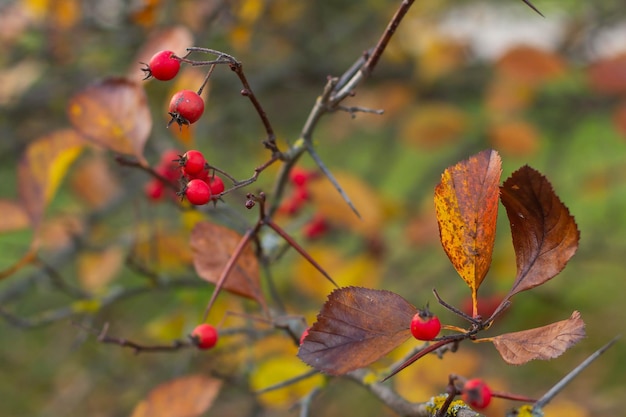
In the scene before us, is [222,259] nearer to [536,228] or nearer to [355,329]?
[355,329]

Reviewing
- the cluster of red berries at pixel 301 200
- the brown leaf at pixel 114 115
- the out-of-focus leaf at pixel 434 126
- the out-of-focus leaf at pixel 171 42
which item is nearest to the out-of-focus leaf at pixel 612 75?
the out-of-focus leaf at pixel 434 126

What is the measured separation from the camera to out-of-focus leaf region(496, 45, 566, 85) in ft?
8.09

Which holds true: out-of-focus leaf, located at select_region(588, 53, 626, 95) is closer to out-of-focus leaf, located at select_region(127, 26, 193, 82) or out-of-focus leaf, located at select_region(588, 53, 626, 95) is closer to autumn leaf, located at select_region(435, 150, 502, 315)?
out-of-focus leaf, located at select_region(127, 26, 193, 82)

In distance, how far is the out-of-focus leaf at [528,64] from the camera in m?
2.47

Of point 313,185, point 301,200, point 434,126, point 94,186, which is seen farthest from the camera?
point 434,126

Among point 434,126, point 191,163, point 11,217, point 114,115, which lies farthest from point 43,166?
point 434,126

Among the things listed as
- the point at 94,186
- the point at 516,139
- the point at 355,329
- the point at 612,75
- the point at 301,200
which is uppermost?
the point at 612,75

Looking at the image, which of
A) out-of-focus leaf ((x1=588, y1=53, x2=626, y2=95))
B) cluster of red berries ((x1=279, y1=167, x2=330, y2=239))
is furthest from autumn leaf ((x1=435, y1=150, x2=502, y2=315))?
out-of-focus leaf ((x1=588, y1=53, x2=626, y2=95))

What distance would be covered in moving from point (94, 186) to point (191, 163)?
1773 mm

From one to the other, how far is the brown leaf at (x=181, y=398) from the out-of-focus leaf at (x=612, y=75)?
2144 millimetres

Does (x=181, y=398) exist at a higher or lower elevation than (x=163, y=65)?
lower

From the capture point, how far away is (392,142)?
12.6 feet

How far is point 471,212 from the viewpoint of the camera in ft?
2.14

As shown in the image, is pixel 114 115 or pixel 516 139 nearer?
pixel 114 115
